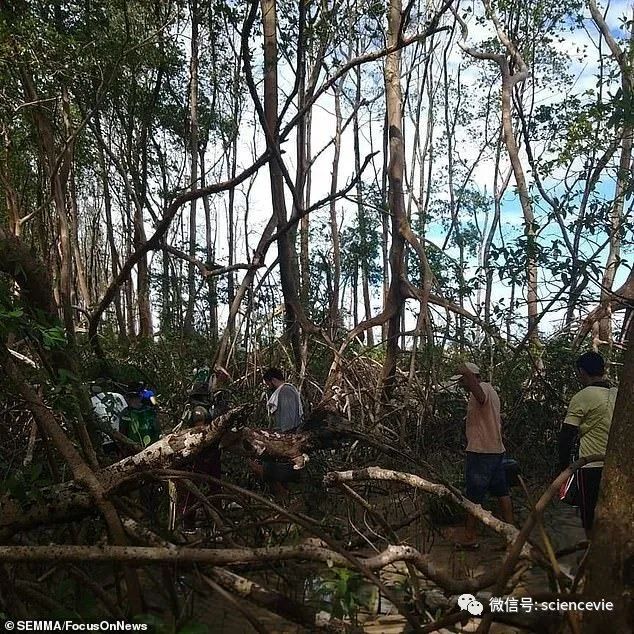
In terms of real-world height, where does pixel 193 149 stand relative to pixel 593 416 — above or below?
above

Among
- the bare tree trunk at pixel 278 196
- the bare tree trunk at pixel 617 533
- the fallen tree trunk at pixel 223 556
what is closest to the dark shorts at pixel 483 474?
the fallen tree trunk at pixel 223 556

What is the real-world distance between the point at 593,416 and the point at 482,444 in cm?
91

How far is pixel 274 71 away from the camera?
6.74 metres

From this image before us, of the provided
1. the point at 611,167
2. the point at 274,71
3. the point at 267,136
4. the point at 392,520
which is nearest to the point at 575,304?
the point at 611,167


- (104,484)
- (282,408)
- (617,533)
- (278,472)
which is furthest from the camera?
(282,408)

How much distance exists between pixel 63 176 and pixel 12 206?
668mm

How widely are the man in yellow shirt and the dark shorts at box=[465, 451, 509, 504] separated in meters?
0.77

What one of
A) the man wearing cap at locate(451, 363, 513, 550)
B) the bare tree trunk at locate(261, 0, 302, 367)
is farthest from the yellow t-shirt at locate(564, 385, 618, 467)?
the bare tree trunk at locate(261, 0, 302, 367)

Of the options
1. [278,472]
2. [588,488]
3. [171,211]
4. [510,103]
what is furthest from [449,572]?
[510,103]

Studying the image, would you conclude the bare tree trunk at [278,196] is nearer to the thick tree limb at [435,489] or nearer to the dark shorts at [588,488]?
the dark shorts at [588,488]

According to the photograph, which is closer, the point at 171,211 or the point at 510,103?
the point at 171,211

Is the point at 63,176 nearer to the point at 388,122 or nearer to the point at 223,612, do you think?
the point at 388,122

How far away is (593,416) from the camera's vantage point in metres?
3.35

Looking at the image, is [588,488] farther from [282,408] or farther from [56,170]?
[56,170]
